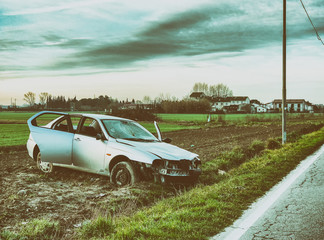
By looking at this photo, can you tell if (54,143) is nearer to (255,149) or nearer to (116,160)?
(116,160)

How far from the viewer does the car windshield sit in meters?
8.38

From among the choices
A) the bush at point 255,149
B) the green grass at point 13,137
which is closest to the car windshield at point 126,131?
the bush at point 255,149

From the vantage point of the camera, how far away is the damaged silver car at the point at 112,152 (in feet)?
24.4

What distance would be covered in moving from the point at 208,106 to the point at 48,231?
99574 mm

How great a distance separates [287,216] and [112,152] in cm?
389

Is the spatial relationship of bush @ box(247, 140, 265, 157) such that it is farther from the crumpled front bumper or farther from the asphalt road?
the crumpled front bumper

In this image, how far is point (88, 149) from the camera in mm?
8172

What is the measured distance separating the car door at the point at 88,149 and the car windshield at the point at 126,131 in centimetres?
32

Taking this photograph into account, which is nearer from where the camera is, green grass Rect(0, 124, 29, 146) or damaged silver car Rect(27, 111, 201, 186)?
damaged silver car Rect(27, 111, 201, 186)

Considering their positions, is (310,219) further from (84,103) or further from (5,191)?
(84,103)

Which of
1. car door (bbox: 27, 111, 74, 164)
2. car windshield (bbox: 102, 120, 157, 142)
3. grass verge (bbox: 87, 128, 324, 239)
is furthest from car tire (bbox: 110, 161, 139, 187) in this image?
car door (bbox: 27, 111, 74, 164)

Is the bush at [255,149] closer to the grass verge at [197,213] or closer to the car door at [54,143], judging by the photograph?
the grass verge at [197,213]

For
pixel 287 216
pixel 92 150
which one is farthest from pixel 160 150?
pixel 287 216

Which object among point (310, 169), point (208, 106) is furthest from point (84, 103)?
point (310, 169)
